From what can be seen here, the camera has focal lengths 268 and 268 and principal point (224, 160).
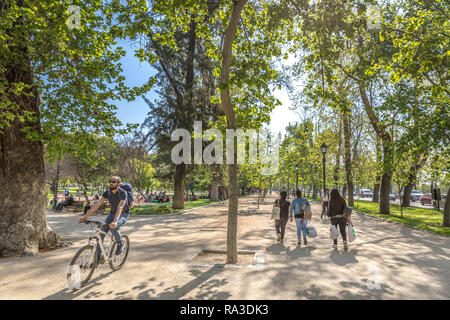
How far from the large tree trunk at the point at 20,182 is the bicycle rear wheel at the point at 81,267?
3.69 meters

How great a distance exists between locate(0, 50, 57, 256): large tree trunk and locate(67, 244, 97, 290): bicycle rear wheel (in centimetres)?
369

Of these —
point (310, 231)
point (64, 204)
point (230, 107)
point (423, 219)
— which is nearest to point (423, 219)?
point (423, 219)

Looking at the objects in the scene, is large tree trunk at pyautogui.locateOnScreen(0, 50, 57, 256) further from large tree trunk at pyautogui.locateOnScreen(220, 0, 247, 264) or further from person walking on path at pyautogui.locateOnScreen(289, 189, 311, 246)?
person walking on path at pyautogui.locateOnScreen(289, 189, 311, 246)

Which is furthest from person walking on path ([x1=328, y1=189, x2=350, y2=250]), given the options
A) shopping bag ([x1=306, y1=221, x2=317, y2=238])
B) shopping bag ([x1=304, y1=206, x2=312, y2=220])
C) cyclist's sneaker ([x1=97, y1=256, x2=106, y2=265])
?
cyclist's sneaker ([x1=97, y1=256, x2=106, y2=265])

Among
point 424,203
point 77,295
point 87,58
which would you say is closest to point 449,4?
point 87,58

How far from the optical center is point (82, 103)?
8.06 meters

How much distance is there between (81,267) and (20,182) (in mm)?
4419

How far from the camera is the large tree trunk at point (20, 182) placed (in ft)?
24.3

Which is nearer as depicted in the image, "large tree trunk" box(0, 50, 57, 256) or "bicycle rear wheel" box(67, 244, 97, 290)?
"bicycle rear wheel" box(67, 244, 97, 290)

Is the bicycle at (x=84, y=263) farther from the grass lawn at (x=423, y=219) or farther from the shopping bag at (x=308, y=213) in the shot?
the grass lawn at (x=423, y=219)

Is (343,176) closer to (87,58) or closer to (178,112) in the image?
(178,112)

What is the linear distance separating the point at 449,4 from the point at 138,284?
14615mm

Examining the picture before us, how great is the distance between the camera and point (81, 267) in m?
4.97

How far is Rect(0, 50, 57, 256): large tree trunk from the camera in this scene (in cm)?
741
